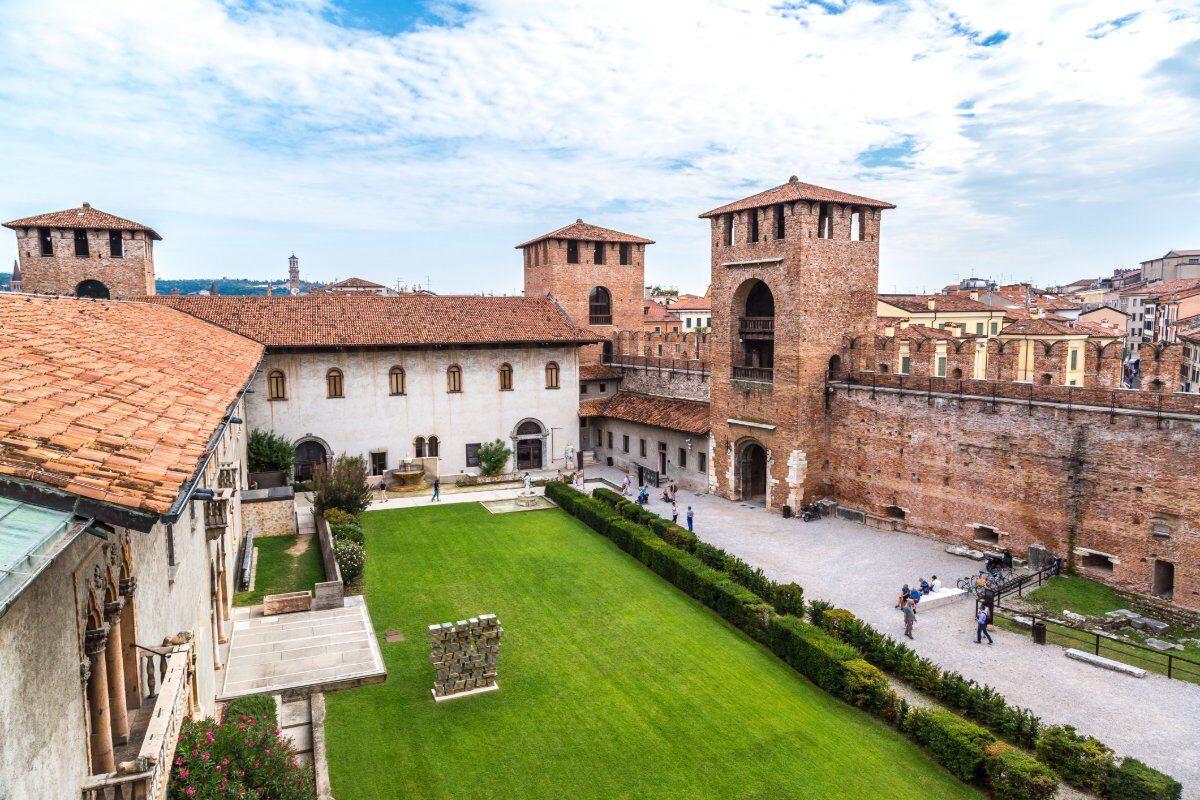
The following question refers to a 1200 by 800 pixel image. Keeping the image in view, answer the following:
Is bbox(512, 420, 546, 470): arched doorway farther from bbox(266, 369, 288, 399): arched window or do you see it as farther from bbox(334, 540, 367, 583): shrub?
bbox(334, 540, 367, 583): shrub

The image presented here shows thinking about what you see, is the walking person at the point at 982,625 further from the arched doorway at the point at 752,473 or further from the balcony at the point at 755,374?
the arched doorway at the point at 752,473

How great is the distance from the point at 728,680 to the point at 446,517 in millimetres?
15754

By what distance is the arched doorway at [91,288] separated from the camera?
33.1 metres

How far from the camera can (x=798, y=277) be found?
28922 millimetres

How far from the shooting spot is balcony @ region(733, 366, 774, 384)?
31406 mm

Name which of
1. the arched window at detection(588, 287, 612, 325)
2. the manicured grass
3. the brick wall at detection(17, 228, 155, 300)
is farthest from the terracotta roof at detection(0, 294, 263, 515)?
the arched window at detection(588, 287, 612, 325)

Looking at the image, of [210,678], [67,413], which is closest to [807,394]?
[210,678]

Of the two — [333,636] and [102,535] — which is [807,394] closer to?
[333,636]

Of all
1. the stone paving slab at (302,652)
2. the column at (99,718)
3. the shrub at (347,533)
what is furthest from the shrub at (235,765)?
the shrub at (347,533)

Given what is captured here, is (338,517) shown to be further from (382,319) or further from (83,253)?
(83,253)

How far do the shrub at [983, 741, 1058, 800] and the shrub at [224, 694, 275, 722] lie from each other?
1199 cm

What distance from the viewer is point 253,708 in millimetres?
13375

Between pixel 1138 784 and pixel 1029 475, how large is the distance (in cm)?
1359

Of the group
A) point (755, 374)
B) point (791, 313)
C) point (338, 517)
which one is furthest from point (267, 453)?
point (791, 313)
